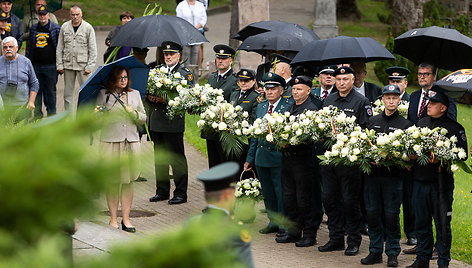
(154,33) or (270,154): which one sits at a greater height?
(154,33)

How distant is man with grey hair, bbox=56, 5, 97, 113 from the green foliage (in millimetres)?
12909

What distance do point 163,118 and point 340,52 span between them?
2.86 meters

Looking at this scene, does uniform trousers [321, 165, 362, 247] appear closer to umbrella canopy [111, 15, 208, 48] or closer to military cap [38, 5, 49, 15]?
umbrella canopy [111, 15, 208, 48]

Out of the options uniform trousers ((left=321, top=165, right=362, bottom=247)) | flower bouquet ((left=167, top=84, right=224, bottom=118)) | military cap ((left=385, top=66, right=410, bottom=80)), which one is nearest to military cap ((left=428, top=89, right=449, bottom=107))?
uniform trousers ((left=321, top=165, right=362, bottom=247))

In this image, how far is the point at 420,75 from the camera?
9.52m

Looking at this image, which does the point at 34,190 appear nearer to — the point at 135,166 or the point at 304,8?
the point at 135,166

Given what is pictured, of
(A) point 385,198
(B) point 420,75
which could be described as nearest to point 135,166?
(A) point 385,198

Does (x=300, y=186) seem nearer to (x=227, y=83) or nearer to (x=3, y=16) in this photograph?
(x=227, y=83)

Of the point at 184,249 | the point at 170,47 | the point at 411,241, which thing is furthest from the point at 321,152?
Result: the point at 184,249

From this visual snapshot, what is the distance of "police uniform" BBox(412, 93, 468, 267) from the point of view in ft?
27.5

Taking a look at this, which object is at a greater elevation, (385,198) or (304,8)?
(304,8)

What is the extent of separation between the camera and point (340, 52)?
10492mm

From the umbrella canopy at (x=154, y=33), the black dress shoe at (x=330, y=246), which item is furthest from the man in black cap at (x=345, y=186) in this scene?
the umbrella canopy at (x=154, y=33)

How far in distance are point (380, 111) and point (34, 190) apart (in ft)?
28.7
